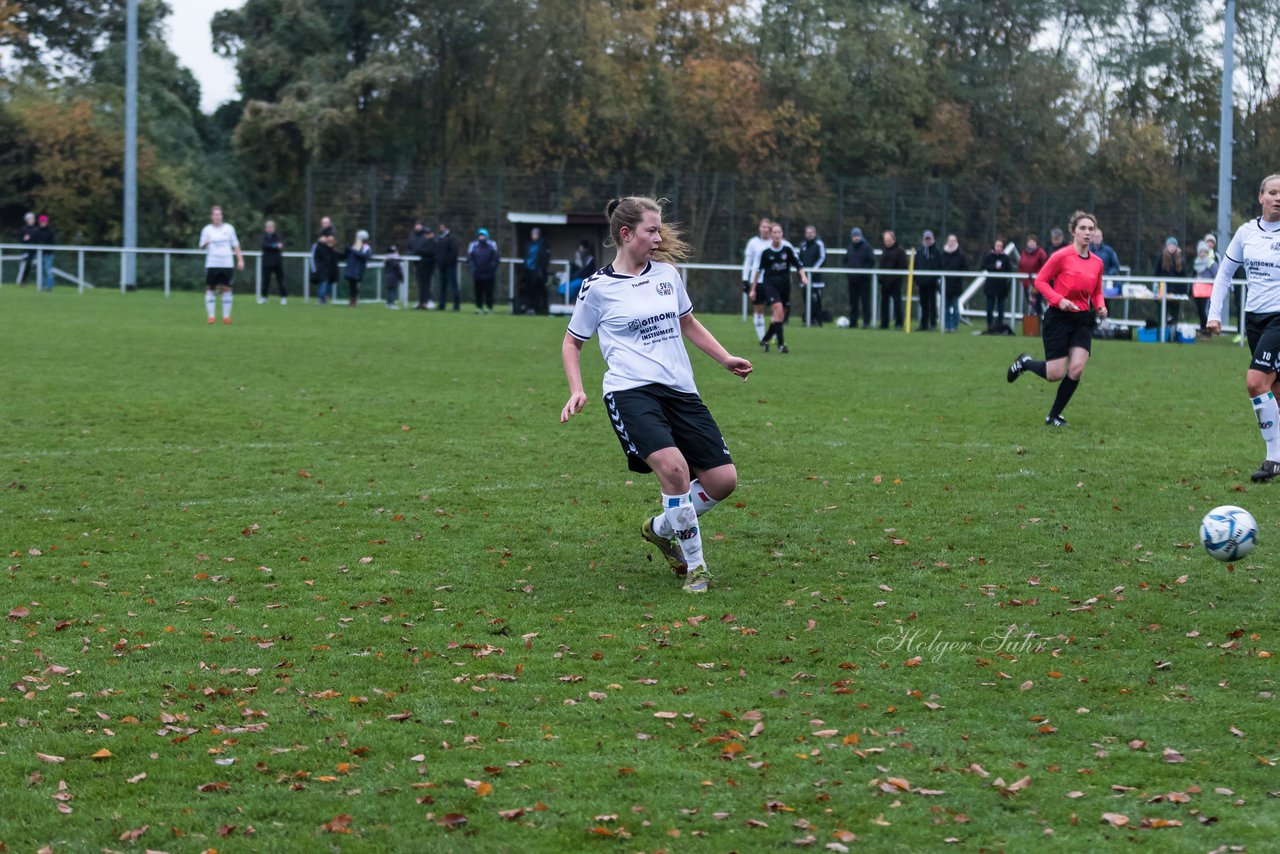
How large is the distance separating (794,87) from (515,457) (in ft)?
132

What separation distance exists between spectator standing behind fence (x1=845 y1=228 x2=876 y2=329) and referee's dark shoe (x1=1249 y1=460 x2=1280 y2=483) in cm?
2028

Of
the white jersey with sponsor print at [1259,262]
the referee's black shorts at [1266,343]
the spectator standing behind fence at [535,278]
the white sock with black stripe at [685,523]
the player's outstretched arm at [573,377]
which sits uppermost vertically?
the spectator standing behind fence at [535,278]

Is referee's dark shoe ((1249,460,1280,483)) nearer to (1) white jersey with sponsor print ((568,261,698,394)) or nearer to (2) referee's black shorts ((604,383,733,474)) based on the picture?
(2) referee's black shorts ((604,383,733,474))

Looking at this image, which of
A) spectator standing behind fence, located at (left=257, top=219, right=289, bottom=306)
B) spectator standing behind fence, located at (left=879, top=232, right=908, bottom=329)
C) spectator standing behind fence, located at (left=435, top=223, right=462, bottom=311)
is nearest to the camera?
spectator standing behind fence, located at (left=879, top=232, right=908, bottom=329)

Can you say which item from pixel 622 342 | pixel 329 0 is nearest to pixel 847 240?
pixel 329 0

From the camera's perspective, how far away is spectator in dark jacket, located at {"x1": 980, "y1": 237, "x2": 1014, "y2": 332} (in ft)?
96.2

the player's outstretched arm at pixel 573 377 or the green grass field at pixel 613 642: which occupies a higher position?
the player's outstretched arm at pixel 573 377

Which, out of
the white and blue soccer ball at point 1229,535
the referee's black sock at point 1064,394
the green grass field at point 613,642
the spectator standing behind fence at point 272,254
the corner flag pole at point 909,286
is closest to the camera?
the green grass field at point 613,642

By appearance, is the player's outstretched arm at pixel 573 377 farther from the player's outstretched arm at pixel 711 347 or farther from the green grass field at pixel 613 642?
the green grass field at pixel 613 642

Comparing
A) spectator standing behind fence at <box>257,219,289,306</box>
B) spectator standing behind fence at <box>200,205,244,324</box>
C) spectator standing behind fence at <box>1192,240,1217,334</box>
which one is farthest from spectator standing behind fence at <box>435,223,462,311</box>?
spectator standing behind fence at <box>1192,240,1217,334</box>

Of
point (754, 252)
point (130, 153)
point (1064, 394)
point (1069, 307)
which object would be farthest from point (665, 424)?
point (130, 153)

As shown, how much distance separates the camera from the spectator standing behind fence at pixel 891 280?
3034cm

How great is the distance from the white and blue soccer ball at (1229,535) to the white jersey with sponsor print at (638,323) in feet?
7.99

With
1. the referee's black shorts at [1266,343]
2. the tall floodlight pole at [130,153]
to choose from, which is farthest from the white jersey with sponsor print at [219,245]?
the referee's black shorts at [1266,343]
